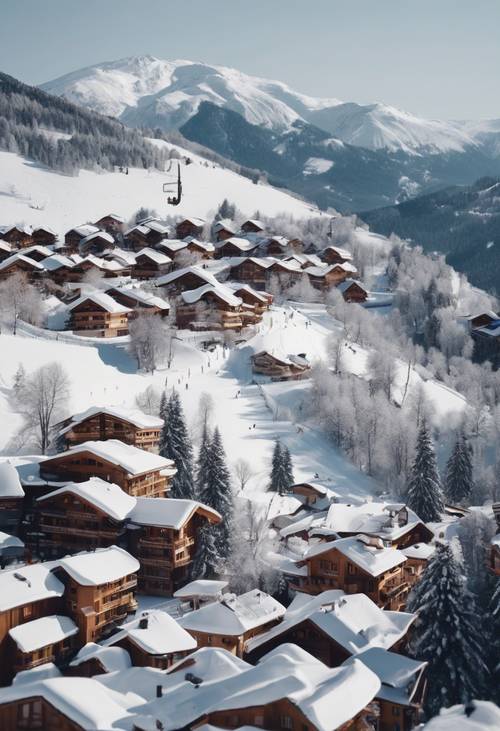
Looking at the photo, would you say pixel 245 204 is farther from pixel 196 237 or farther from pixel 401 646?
pixel 401 646

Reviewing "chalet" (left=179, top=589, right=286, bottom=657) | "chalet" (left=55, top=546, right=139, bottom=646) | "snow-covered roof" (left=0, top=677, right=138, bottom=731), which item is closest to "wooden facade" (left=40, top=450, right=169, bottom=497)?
"chalet" (left=55, top=546, right=139, bottom=646)

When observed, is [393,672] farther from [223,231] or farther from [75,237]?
[223,231]

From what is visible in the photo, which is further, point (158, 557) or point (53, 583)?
point (158, 557)

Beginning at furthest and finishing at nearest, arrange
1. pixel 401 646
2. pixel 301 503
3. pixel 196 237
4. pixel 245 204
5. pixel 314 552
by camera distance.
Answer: pixel 245 204 → pixel 196 237 → pixel 301 503 → pixel 314 552 → pixel 401 646

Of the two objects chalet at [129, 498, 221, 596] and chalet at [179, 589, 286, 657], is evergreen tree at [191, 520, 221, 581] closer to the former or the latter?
chalet at [129, 498, 221, 596]

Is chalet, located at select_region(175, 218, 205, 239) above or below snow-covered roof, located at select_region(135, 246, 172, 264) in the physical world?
above

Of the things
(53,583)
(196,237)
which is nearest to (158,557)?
(53,583)
